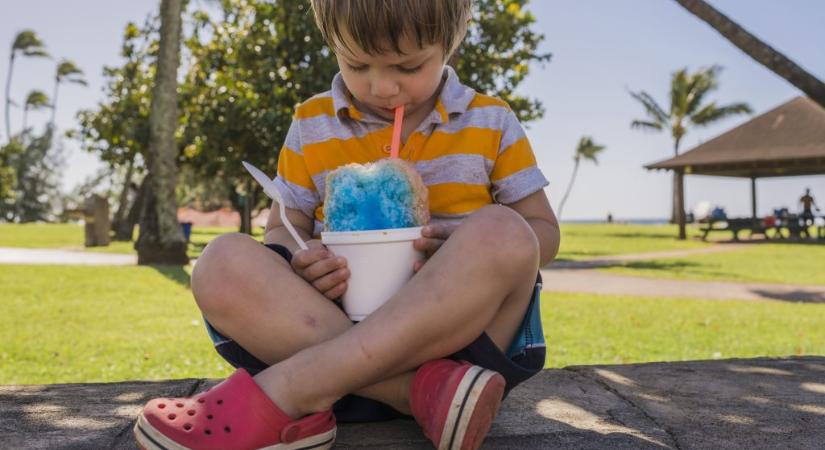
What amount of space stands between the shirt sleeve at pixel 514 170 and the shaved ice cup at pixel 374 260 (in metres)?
0.45

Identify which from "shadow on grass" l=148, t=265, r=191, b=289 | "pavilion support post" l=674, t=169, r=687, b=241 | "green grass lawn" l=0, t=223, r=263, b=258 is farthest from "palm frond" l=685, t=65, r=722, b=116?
"shadow on grass" l=148, t=265, r=191, b=289

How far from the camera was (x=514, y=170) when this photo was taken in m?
1.93

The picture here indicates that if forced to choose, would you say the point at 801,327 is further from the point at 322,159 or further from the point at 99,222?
the point at 99,222

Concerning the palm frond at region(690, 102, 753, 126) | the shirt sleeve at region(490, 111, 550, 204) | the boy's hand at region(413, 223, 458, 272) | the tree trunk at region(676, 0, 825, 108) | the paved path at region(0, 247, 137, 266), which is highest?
the palm frond at region(690, 102, 753, 126)

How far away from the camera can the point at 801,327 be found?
6.02 meters

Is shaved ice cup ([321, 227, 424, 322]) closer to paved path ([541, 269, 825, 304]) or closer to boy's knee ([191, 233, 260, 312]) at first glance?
boy's knee ([191, 233, 260, 312])

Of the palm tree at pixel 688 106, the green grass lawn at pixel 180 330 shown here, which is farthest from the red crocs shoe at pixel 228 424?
the palm tree at pixel 688 106

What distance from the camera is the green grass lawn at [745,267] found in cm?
1045

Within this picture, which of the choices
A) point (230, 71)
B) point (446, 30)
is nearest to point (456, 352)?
point (446, 30)

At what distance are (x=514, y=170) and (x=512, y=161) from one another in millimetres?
24

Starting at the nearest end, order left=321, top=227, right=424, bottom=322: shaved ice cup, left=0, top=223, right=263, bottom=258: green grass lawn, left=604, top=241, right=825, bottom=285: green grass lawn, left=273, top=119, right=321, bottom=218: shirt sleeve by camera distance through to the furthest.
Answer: left=321, top=227, right=424, bottom=322: shaved ice cup → left=273, top=119, right=321, bottom=218: shirt sleeve → left=604, top=241, right=825, bottom=285: green grass lawn → left=0, top=223, right=263, bottom=258: green grass lawn

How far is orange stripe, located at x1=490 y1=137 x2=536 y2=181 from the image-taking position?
1935 millimetres

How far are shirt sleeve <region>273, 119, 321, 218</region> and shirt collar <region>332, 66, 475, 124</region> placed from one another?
15cm

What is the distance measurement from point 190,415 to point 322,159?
772mm
